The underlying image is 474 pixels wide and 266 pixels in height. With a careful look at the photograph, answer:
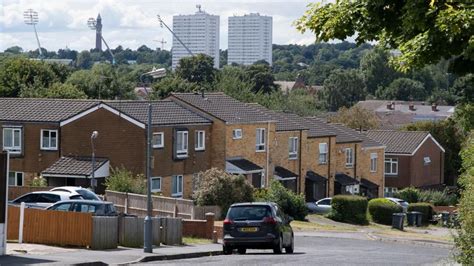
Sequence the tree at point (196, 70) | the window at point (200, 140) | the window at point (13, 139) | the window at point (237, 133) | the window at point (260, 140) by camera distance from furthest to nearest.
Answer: the tree at point (196, 70)
the window at point (260, 140)
the window at point (237, 133)
the window at point (200, 140)
the window at point (13, 139)

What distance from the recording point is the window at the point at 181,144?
62.3 metres

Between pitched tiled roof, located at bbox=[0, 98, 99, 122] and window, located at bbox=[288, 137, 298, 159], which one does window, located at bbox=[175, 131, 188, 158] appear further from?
window, located at bbox=[288, 137, 298, 159]

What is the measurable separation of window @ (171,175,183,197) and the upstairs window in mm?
8142

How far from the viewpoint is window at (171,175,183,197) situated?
61.9 metres

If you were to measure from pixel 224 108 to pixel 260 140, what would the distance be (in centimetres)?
321

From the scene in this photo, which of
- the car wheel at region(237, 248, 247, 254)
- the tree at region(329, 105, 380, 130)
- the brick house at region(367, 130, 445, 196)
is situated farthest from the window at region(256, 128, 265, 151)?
the tree at region(329, 105, 380, 130)

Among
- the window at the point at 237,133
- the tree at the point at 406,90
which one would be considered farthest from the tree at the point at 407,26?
the tree at the point at 406,90

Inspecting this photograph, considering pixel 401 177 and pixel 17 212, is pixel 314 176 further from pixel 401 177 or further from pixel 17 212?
pixel 17 212

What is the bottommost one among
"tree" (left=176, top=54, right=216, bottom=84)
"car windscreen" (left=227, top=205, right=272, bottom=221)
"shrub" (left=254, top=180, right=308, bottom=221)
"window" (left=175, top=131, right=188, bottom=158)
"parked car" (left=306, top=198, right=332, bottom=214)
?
"parked car" (left=306, top=198, right=332, bottom=214)

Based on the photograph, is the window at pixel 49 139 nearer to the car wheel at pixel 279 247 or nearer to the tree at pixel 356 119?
the car wheel at pixel 279 247

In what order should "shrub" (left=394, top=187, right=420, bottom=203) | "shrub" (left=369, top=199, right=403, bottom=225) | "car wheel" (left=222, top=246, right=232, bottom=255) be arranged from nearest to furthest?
"car wheel" (left=222, top=246, right=232, bottom=255) → "shrub" (left=369, top=199, right=403, bottom=225) → "shrub" (left=394, top=187, right=420, bottom=203)

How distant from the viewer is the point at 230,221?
3425 cm

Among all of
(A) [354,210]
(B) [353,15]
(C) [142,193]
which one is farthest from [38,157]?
(B) [353,15]

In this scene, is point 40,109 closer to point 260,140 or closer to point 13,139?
point 13,139
